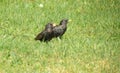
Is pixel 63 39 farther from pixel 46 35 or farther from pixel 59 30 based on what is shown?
pixel 46 35

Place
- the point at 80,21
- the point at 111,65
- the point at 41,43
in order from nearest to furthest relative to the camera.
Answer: the point at 111,65
the point at 41,43
the point at 80,21

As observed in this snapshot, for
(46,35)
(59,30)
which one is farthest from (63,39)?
(46,35)

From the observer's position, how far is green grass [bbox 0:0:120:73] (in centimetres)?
1005

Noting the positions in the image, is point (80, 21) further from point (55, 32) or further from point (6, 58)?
point (6, 58)

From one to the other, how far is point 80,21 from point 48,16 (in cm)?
106

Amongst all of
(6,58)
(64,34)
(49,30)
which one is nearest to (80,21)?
(64,34)

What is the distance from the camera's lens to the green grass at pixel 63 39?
396 inches

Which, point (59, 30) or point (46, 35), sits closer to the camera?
point (46, 35)

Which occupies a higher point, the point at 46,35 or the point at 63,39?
the point at 46,35

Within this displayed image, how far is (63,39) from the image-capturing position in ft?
40.5

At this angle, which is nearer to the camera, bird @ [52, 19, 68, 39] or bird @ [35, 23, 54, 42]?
bird @ [35, 23, 54, 42]

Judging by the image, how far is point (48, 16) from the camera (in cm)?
1450

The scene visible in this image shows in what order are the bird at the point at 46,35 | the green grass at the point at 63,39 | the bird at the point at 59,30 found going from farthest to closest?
the bird at the point at 59,30 → the bird at the point at 46,35 → the green grass at the point at 63,39

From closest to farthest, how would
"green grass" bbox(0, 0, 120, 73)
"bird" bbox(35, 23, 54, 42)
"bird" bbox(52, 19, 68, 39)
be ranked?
"green grass" bbox(0, 0, 120, 73) < "bird" bbox(35, 23, 54, 42) < "bird" bbox(52, 19, 68, 39)
